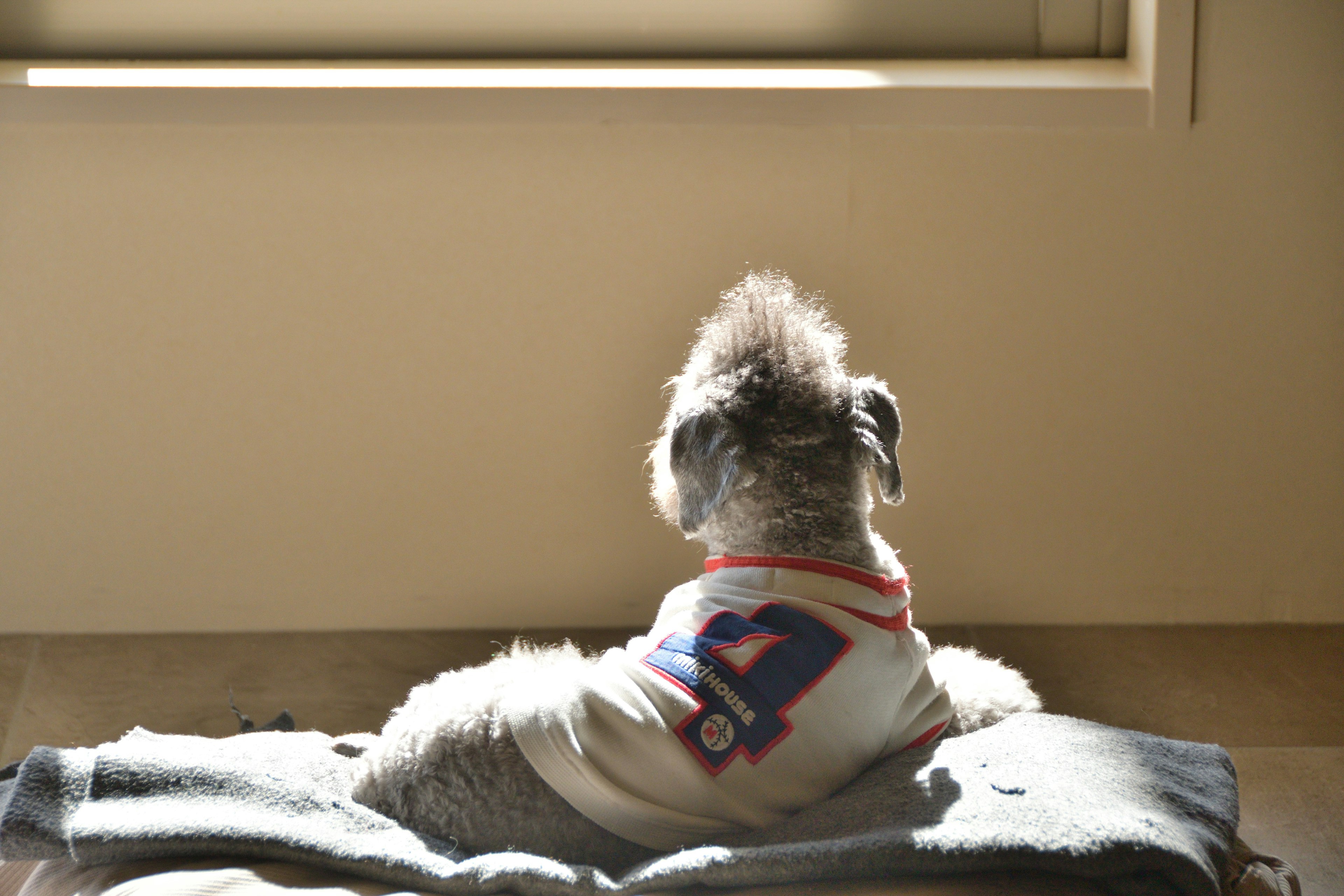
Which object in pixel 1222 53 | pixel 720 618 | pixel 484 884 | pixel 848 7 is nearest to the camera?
pixel 484 884

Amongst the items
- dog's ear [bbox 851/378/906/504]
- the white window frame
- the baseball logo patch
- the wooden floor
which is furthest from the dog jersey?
the white window frame

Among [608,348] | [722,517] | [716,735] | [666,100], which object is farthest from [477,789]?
[666,100]

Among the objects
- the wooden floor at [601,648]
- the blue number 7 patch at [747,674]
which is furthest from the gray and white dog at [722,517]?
the wooden floor at [601,648]

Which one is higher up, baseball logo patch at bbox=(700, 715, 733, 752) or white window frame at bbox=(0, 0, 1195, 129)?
white window frame at bbox=(0, 0, 1195, 129)

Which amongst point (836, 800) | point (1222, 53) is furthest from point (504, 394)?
point (1222, 53)

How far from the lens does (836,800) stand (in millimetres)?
1093

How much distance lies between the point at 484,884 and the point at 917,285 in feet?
4.42

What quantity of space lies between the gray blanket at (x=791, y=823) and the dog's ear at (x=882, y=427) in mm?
303

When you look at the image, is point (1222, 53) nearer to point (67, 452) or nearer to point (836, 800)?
point (836, 800)

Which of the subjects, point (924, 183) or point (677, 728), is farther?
point (924, 183)

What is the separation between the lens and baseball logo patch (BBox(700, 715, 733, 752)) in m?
1.04

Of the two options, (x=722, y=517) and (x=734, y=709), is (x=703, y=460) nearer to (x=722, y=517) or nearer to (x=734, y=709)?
(x=722, y=517)

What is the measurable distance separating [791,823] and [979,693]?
359 millimetres

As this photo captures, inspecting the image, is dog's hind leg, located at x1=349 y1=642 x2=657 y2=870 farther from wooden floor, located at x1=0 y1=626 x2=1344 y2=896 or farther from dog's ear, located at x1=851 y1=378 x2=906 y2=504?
wooden floor, located at x1=0 y1=626 x2=1344 y2=896
